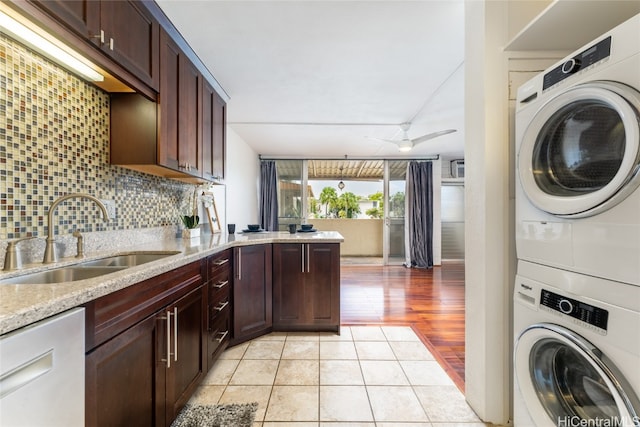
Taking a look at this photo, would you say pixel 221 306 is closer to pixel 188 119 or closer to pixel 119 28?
pixel 188 119

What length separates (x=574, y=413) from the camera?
40.6 inches

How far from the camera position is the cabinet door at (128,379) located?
35.2 inches

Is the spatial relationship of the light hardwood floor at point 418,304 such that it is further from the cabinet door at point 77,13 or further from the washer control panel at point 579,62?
the cabinet door at point 77,13

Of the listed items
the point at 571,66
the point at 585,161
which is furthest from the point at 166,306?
the point at 571,66

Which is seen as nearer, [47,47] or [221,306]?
[47,47]

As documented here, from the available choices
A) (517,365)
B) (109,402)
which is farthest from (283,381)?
(517,365)

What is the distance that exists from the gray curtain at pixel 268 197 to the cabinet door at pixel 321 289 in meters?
3.40

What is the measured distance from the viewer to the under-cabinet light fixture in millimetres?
1078

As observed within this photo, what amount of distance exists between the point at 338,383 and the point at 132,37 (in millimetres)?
2429

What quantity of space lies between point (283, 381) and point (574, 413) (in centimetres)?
151

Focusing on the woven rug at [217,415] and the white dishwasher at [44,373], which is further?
the woven rug at [217,415]

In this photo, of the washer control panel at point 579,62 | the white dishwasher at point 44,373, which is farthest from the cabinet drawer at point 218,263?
the washer control panel at point 579,62

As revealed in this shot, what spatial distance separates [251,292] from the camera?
240 centimetres

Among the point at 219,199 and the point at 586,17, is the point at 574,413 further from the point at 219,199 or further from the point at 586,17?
the point at 219,199
